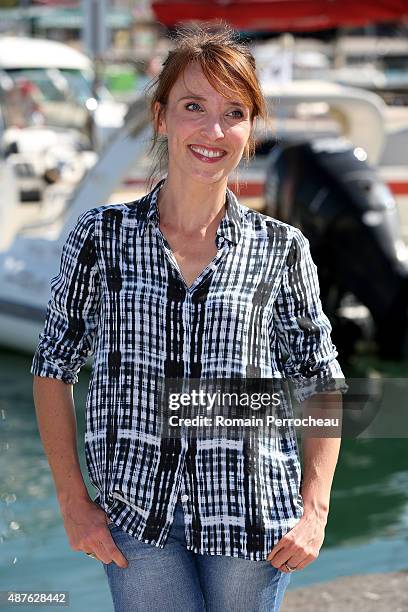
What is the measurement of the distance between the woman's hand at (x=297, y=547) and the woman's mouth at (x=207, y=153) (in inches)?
25.9

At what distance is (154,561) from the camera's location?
202 centimetres

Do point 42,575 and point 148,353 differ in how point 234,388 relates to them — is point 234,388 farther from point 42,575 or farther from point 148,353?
point 42,575

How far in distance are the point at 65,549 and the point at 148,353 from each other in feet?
9.59

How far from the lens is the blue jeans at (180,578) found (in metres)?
2.02

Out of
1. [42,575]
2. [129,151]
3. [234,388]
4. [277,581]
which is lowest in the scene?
[42,575]

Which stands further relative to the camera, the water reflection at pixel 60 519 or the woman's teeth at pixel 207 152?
the water reflection at pixel 60 519

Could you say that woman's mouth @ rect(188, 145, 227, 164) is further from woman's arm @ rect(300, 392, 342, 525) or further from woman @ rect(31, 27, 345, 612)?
woman's arm @ rect(300, 392, 342, 525)

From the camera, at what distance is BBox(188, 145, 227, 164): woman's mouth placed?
2.11 m

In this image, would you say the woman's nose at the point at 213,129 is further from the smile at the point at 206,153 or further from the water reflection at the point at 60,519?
the water reflection at the point at 60,519

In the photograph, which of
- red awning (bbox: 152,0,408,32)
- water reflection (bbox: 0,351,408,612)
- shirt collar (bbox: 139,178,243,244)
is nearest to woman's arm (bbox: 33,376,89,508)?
shirt collar (bbox: 139,178,243,244)

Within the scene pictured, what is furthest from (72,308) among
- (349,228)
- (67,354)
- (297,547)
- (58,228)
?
(58,228)

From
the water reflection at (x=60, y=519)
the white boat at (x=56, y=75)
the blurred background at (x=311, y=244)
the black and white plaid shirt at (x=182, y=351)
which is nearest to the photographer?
the black and white plaid shirt at (x=182, y=351)

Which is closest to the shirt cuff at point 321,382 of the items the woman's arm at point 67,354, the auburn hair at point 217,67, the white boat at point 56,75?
the woman's arm at point 67,354

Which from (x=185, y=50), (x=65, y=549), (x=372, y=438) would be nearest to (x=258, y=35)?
(x=372, y=438)
